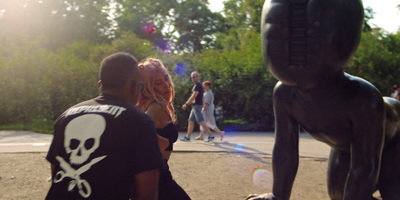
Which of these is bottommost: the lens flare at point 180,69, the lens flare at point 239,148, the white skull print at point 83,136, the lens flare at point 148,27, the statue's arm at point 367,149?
the lens flare at point 239,148

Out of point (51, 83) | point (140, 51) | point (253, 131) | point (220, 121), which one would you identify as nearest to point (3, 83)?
point (51, 83)

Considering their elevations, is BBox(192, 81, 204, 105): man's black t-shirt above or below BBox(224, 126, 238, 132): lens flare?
above

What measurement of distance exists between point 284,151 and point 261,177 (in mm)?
3368

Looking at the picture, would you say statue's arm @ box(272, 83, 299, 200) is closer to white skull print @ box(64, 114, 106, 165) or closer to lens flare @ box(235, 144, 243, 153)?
white skull print @ box(64, 114, 106, 165)

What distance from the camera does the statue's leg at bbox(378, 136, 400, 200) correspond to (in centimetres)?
246

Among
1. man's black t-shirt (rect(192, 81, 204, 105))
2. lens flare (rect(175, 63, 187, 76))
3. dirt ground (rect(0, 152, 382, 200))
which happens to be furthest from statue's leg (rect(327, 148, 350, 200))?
lens flare (rect(175, 63, 187, 76))

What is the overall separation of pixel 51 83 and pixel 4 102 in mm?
1589

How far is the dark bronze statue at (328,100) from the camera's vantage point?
2014 mm

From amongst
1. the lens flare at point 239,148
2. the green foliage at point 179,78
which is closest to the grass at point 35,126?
the green foliage at point 179,78

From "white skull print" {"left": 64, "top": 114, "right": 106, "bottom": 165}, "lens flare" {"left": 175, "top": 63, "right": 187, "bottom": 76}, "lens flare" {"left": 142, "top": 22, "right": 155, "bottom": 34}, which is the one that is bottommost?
"lens flare" {"left": 175, "top": 63, "right": 187, "bottom": 76}

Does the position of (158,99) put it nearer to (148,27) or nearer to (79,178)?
(79,178)

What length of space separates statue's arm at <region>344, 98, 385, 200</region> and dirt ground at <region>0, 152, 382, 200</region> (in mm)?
2480

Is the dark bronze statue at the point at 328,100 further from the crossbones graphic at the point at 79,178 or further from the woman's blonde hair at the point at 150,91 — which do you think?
the crossbones graphic at the point at 79,178

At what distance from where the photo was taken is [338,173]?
2.62m
